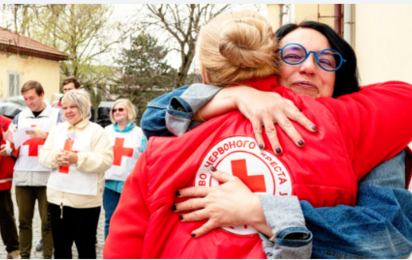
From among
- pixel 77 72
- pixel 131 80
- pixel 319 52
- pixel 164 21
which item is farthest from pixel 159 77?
pixel 319 52

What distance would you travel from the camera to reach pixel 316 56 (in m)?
1.55

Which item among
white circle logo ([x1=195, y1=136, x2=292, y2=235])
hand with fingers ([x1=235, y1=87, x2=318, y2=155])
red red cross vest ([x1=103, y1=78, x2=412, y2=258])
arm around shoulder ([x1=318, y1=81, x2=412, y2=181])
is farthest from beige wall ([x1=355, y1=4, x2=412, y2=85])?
white circle logo ([x1=195, y1=136, x2=292, y2=235])

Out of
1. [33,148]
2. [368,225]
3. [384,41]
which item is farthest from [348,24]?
[368,225]

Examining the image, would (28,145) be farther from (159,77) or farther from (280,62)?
A: (159,77)

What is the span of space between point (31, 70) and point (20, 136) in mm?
17605

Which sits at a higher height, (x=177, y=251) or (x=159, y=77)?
(x=159, y=77)

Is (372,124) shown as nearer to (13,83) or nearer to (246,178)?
(246,178)

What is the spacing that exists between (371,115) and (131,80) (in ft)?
66.2

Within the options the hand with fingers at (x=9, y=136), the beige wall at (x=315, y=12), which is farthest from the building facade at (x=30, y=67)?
the beige wall at (x=315, y=12)

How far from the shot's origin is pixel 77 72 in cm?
2297

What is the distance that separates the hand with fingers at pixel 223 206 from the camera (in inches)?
46.9

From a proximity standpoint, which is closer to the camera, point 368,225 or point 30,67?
point 368,225

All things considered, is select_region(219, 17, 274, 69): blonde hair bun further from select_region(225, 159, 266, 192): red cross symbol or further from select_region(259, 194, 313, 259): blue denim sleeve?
select_region(259, 194, 313, 259): blue denim sleeve

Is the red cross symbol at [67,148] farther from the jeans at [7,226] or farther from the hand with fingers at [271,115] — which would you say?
the hand with fingers at [271,115]
